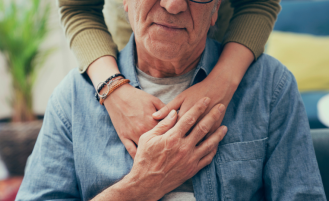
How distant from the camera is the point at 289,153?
893 mm

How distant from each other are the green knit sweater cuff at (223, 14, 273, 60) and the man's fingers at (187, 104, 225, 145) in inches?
12.6

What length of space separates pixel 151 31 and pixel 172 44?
0.27 feet

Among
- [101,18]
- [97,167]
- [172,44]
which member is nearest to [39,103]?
[101,18]

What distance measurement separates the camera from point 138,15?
0.86 m

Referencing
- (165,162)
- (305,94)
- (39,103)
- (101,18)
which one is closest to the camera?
(165,162)

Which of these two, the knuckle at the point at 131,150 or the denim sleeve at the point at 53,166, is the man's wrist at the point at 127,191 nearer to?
the knuckle at the point at 131,150

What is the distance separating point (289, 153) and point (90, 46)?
86cm

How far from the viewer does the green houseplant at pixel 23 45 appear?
2408mm

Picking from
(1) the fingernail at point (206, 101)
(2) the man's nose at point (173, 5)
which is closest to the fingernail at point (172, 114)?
(1) the fingernail at point (206, 101)

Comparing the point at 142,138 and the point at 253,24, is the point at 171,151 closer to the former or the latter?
the point at 142,138

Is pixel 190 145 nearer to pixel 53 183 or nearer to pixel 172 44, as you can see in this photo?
pixel 172 44

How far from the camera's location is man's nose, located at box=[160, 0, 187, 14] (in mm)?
780

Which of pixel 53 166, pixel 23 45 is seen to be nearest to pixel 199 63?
pixel 53 166

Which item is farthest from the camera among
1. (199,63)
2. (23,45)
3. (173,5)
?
(23,45)
